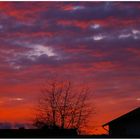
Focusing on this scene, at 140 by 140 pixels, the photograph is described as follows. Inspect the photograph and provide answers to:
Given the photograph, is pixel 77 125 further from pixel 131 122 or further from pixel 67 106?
pixel 131 122

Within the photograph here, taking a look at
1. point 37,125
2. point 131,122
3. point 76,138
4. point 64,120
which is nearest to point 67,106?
point 64,120

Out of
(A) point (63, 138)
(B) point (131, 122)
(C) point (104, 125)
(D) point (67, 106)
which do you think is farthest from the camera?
(D) point (67, 106)

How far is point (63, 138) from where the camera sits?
4926 mm

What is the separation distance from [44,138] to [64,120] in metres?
27.3

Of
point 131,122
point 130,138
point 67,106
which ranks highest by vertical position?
point 67,106

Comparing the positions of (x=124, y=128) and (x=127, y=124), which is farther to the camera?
(x=124, y=128)

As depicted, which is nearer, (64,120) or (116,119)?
(116,119)

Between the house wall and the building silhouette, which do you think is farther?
the building silhouette

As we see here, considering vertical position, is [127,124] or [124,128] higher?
[127,124]

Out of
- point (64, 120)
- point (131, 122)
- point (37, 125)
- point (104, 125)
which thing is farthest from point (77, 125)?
point (131, 122)

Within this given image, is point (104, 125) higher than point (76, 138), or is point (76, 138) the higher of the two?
point (104, 125)

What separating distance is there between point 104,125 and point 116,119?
67.3 inches

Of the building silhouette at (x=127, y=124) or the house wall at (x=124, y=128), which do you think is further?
the building silhouette at (x=127, y=124)

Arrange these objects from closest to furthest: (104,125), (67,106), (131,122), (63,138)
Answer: (63,138) → (131,122) → (104,125) → (67,106)
